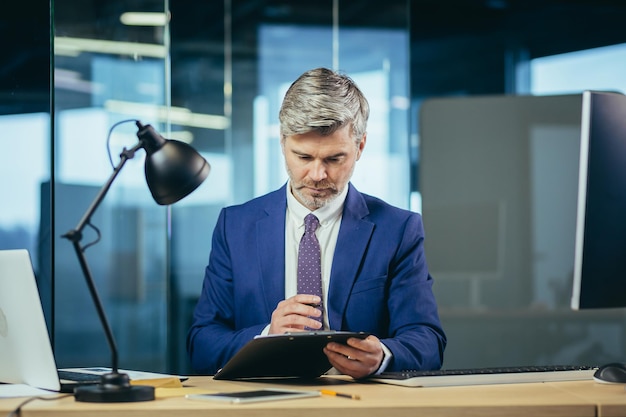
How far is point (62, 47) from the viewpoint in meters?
4.11

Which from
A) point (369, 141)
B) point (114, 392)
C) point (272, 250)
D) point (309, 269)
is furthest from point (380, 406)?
point (369, 141)

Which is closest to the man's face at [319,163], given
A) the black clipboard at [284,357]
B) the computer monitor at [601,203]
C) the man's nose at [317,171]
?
the man's nose at [317,171]

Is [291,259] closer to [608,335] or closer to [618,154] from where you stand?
[618,154]

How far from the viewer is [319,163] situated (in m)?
2.49

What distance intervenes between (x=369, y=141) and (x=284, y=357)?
280 cm

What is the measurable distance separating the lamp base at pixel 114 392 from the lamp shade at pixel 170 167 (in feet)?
1.36

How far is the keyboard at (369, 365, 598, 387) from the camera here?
6.46 feet

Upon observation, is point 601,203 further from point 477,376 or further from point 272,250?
point 272,250

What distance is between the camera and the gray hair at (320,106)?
2.46 meters

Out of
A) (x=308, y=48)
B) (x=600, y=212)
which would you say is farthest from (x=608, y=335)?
(x=600, y=212)

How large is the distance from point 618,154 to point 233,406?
95cm

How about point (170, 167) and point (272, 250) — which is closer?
point (170, 167)

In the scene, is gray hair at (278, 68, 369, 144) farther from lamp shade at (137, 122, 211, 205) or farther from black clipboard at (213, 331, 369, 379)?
black clipboard at (213, 331, 369, 379)

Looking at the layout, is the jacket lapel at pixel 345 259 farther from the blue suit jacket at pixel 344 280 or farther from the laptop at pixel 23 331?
the laptop at pixel 23 331
